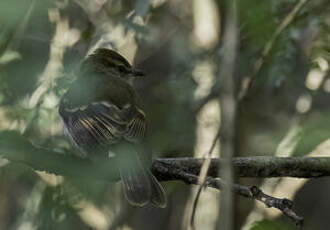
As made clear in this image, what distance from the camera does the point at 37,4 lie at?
2186 millimetres

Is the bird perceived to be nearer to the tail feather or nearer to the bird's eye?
the tail feather

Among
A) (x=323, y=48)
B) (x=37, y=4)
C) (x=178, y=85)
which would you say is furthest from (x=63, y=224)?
(x=178, y=85)

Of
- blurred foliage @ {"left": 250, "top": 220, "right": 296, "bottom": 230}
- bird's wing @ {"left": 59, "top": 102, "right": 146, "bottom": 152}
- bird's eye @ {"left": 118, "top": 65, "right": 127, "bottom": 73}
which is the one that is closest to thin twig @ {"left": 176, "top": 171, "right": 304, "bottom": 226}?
bird's wing @ {"left": 59, "top": 102, "right": 146, "bottom": 152}

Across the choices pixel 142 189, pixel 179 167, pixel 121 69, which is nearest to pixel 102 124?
pixel 142 189

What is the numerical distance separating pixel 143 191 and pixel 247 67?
69.0 inches

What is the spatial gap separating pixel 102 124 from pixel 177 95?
1102 millimetres

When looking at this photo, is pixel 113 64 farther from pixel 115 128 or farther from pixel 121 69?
pixel 115 128

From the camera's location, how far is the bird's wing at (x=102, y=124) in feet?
15.9

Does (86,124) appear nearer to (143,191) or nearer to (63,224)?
(143,191)

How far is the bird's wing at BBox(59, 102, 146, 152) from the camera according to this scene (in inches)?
190

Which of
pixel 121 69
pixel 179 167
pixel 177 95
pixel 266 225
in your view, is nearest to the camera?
pixel 266 225

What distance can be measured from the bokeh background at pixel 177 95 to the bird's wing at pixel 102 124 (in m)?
0.22

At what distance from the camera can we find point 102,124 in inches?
196

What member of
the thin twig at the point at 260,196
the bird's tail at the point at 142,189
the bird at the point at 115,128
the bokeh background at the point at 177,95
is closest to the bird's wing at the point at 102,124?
the bird at the point at 115,128
